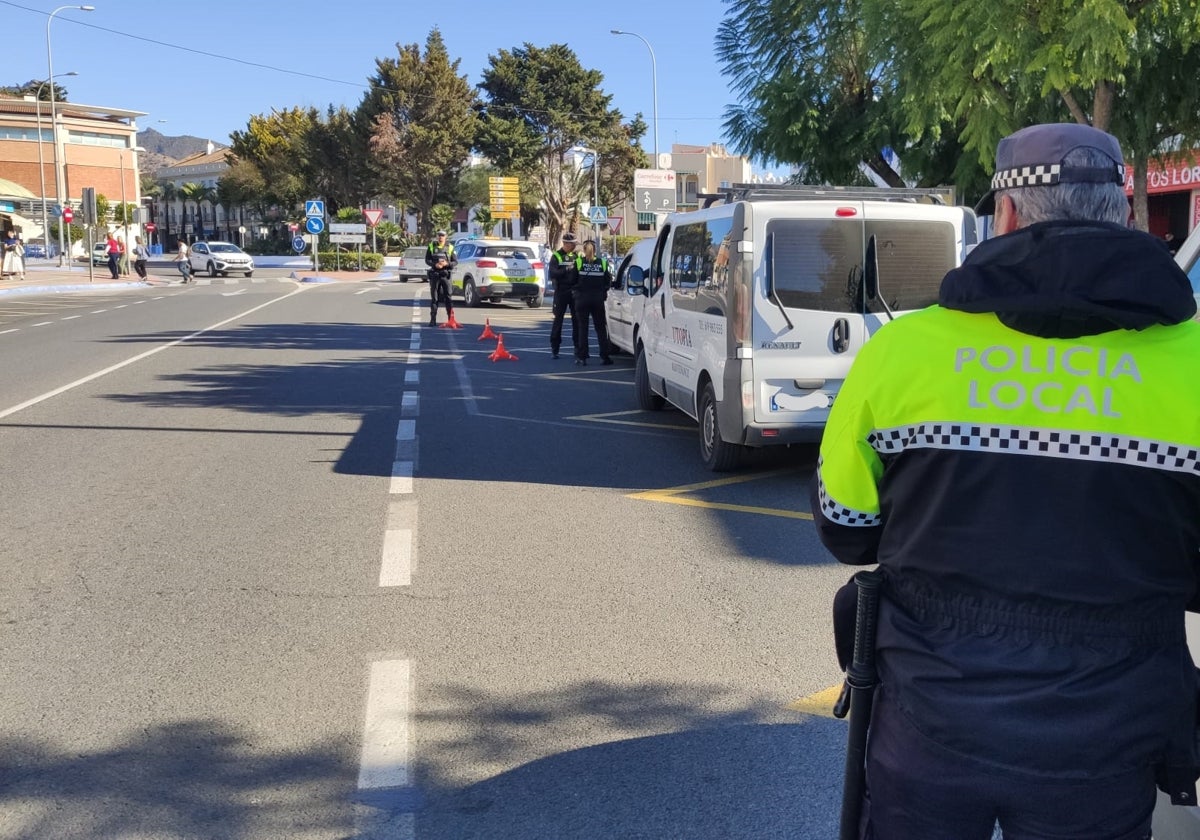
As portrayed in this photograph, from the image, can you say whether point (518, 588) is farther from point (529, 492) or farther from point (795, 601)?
point (529, 492)

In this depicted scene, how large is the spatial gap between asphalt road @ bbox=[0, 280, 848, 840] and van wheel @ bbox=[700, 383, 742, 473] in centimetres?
15

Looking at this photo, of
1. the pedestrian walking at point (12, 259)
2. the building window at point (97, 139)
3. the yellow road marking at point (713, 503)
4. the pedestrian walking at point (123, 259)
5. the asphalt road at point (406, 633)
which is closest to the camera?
the asphalt road at point (406, 633)

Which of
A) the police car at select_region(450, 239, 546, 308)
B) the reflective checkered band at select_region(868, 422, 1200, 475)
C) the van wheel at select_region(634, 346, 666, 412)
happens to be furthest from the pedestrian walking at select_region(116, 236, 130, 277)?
the reflective checkered band at select_region(868, 422, 1200, 475)

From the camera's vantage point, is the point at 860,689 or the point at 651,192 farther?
the point at 651,192

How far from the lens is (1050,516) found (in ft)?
6.01

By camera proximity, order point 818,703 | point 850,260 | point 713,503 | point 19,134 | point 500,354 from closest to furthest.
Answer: point 818,703 → point 713,503 → point 850,260 → point 500,354 → point 19,134

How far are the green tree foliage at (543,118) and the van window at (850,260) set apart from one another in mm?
67390

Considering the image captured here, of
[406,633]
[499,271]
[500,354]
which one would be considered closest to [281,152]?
[499,271]

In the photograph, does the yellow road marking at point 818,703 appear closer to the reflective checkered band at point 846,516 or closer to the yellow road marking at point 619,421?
the reflective checkered band at point 846,516

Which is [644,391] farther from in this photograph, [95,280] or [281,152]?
[281,152]

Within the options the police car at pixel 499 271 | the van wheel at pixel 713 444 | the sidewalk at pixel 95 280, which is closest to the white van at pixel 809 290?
the van wheel at pixel 713 444

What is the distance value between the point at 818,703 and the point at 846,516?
2.47m

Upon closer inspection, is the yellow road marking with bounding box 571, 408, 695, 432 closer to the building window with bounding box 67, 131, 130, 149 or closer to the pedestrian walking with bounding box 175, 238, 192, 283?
the pedestrian walking with bounding box 175, 238, 192, 283

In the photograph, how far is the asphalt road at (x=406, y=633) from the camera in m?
3.63
